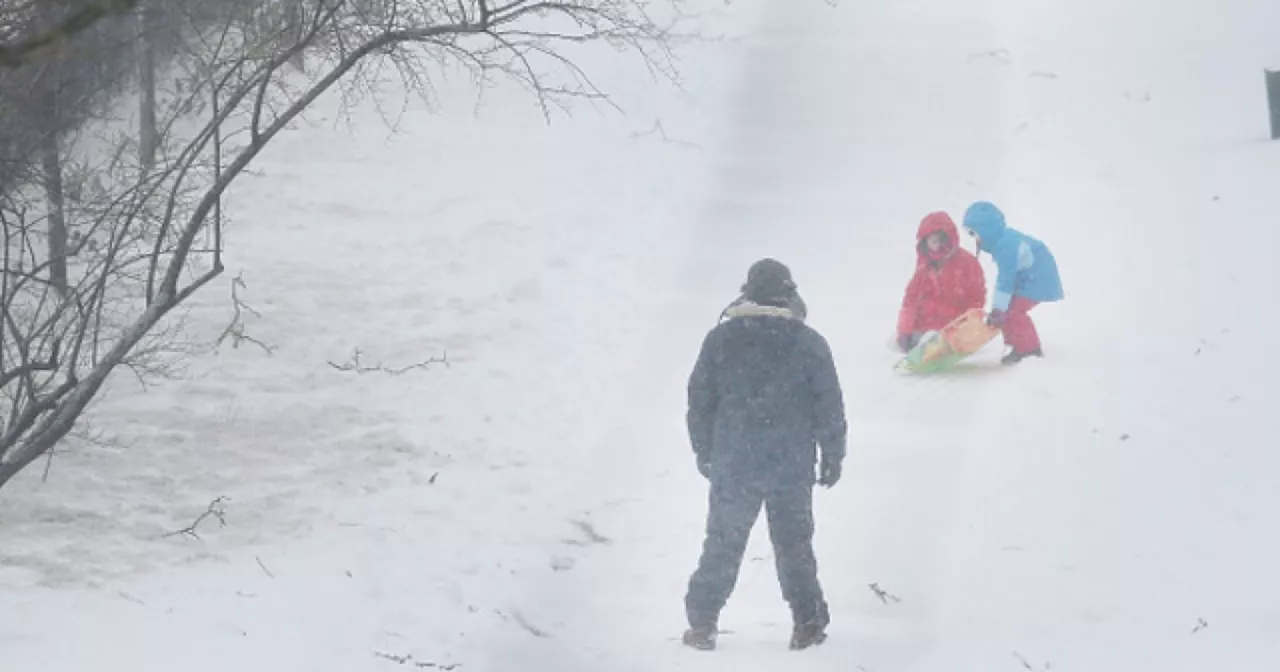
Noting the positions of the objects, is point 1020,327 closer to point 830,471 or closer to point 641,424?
point 641,424

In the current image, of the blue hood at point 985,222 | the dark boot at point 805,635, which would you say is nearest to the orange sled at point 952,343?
the blue hood at point 985,222

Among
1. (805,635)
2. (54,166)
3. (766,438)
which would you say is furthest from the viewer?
(54,166)

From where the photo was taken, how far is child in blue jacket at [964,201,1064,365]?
10.7m

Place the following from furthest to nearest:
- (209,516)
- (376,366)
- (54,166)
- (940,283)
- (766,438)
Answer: (940,283), (376,366), (209,516), (54,166), (766,438)

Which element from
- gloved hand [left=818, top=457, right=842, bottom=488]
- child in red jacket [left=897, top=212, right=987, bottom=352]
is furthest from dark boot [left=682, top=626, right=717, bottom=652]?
child in red jacket [left=897, top=212, right=987, bottom=352]

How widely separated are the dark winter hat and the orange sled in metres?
4.25

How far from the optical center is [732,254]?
46.3 ft

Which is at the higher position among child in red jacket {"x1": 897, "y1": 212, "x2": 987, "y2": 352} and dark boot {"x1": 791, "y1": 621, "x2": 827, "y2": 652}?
child in red jacket {"x1": 897, "y1": 212, "x2": 987, "y2": 352}

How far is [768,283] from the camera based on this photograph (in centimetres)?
674

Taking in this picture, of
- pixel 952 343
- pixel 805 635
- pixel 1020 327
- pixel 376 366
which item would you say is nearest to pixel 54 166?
pixel 376 366

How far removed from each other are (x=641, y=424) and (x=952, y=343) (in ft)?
7.41

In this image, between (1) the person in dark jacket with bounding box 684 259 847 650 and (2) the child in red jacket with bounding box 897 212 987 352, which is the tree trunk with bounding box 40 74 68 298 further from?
(2) the child in red jacket with bounding box 897 212 987 352

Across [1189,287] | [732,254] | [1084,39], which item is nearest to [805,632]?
[1189,287]

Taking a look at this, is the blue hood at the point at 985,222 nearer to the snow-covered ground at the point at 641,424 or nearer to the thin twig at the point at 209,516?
the snow-covered ground at the point at 641,424
